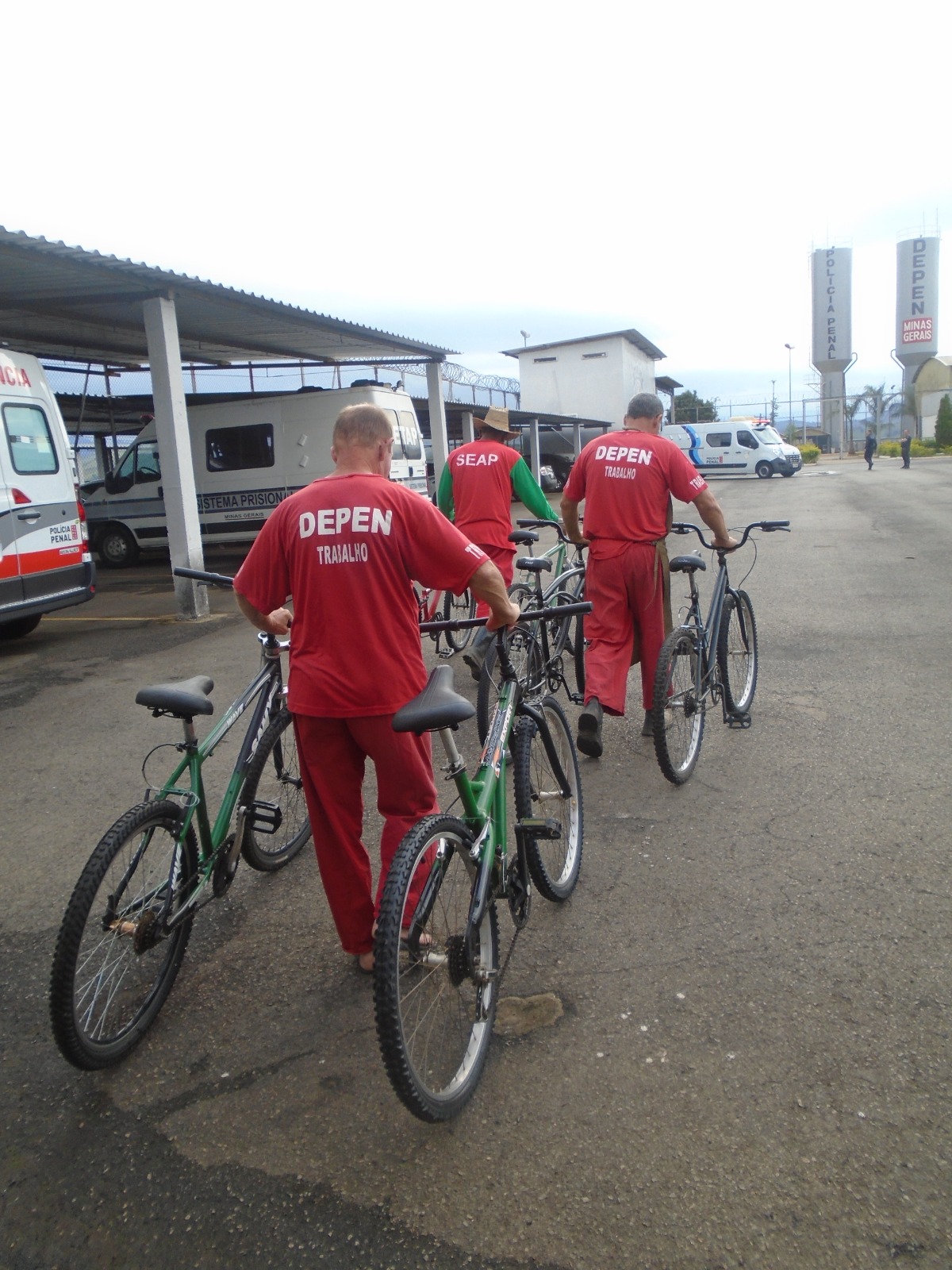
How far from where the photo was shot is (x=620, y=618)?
5164 millimetres

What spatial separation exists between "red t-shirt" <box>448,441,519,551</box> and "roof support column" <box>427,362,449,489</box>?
11.8 meters

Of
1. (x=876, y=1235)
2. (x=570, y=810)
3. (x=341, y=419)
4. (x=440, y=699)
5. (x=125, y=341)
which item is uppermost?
(x=125, y=341)

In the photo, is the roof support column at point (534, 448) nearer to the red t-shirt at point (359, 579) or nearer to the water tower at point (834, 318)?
the red t-shirt at point (359, 579)

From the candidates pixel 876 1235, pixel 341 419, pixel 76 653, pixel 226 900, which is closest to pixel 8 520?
pixel 76 653

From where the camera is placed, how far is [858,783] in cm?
464

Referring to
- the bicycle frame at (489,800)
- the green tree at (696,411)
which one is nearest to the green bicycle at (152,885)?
the bicycle frame at (489,800)

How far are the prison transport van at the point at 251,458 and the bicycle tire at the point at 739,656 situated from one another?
9.27m

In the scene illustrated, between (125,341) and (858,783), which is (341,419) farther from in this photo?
(125,341)

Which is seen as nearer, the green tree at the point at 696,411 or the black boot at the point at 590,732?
the black boot at the point at 590,732

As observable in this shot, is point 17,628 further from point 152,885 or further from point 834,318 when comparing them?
point 834,318

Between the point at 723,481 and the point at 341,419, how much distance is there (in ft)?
117

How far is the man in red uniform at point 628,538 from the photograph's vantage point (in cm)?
504

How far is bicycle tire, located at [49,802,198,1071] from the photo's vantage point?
253cm

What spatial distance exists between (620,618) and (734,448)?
35.2 m
